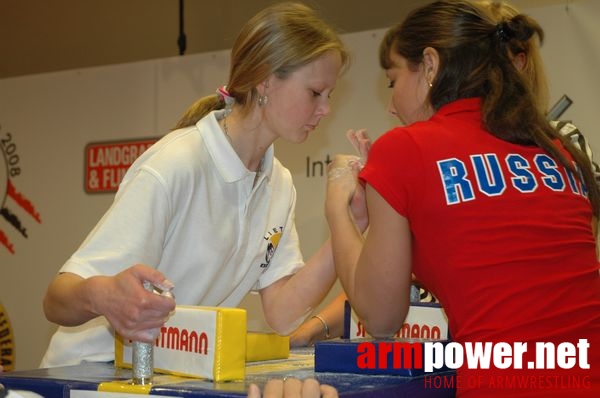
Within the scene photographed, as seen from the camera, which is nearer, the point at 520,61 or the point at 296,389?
the point at 296,389

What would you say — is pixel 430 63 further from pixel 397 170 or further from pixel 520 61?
pixel 397 170

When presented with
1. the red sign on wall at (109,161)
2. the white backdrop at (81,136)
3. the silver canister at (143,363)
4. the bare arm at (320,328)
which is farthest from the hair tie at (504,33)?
the red sign on wall at (109,161)

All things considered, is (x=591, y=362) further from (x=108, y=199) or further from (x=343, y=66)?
(x=108, y=199)

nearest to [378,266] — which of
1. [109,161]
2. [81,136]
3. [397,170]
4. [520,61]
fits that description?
[397,170]

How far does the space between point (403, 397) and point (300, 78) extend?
77 centimetres

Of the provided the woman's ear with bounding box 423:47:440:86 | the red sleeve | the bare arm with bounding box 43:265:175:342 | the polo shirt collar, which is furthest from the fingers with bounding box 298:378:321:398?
the polo shirt collar

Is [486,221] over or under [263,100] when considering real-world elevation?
under

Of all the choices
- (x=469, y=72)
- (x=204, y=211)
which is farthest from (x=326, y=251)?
(x=469, y=72)

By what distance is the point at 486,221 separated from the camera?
114cm

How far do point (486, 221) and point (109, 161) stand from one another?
260 centimetres

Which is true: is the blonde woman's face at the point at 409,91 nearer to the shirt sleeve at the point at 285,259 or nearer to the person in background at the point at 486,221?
the person in background at the point at 486,221

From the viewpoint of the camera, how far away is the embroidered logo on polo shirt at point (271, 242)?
1793 millimetres

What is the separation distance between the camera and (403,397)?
1.11 metres

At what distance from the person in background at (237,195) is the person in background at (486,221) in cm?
37
